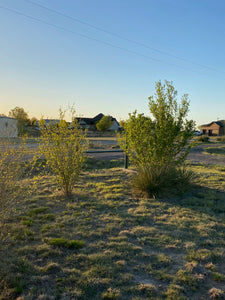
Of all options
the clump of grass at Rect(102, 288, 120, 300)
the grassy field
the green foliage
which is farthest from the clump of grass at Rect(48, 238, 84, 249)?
the green foliage

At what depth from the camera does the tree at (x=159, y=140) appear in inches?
267

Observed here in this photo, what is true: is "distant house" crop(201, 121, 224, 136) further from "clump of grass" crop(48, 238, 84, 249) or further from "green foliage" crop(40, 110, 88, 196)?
"clump of grass" crop(48, 238, 84, 249)

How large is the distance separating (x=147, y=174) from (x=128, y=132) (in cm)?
142

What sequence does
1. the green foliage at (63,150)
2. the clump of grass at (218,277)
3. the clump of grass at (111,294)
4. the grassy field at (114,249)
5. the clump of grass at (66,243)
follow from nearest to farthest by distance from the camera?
1. the clump of grass at (111,294)
2. the grassy field at (114,249)
3. the clump of grass at (218,277)
4. the clump of grass at (66,243)
5. the green foliage at (63,150)

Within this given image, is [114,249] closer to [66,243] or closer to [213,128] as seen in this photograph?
[66,243]

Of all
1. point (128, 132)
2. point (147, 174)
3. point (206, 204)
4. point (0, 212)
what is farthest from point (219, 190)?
point (0, 212)

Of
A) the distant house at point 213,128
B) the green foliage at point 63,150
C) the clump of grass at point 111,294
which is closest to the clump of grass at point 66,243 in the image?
the clump of grass at point 111,294

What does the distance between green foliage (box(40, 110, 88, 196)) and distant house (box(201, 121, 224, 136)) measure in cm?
6424

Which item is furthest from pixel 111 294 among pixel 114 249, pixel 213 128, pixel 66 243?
pixel 213 128

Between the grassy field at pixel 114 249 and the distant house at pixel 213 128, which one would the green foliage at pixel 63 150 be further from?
the distant house at pixel 213 128

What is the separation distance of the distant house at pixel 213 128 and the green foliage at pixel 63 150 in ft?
211

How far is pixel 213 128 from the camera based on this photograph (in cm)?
6638

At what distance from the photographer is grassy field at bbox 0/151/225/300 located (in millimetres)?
2814

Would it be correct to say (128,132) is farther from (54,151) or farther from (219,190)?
(219,190)
